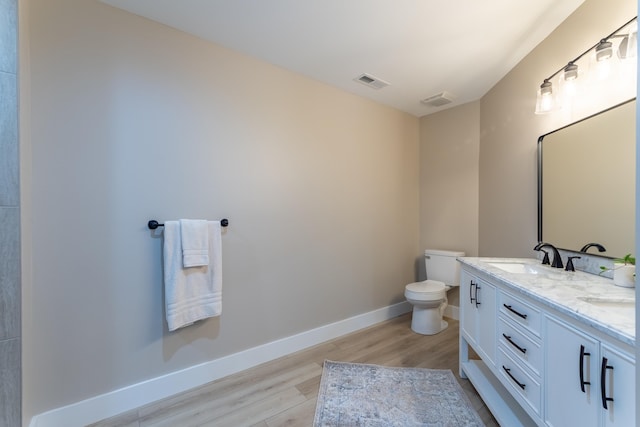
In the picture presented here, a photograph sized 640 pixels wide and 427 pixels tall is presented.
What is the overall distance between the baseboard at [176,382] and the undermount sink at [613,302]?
193cm

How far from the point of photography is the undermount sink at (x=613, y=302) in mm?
1080

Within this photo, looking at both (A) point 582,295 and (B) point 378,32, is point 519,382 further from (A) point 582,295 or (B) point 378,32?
(B) point 378,32

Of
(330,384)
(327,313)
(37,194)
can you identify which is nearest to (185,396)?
(330,384)

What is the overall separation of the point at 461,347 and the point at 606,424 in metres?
1.22

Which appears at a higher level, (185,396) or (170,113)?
(170,113)

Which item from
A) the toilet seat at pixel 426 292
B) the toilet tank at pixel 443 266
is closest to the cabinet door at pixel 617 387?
the toilet seat at pixel 426 292

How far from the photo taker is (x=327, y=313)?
2.61 meters

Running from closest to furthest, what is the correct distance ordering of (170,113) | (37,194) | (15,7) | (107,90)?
(15,7), (37,194), (107,90), (170,113)

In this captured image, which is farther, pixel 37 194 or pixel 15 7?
pixel 37 194

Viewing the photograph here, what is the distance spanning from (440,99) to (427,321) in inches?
87.8

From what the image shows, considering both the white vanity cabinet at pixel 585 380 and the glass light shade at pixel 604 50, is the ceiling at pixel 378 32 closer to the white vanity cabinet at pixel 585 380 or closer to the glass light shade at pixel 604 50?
the glass light shade at pixel 604 50

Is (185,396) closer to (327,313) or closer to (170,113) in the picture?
(327,313)

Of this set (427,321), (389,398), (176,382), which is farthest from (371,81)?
(176,382)

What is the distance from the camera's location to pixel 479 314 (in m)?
1.75
